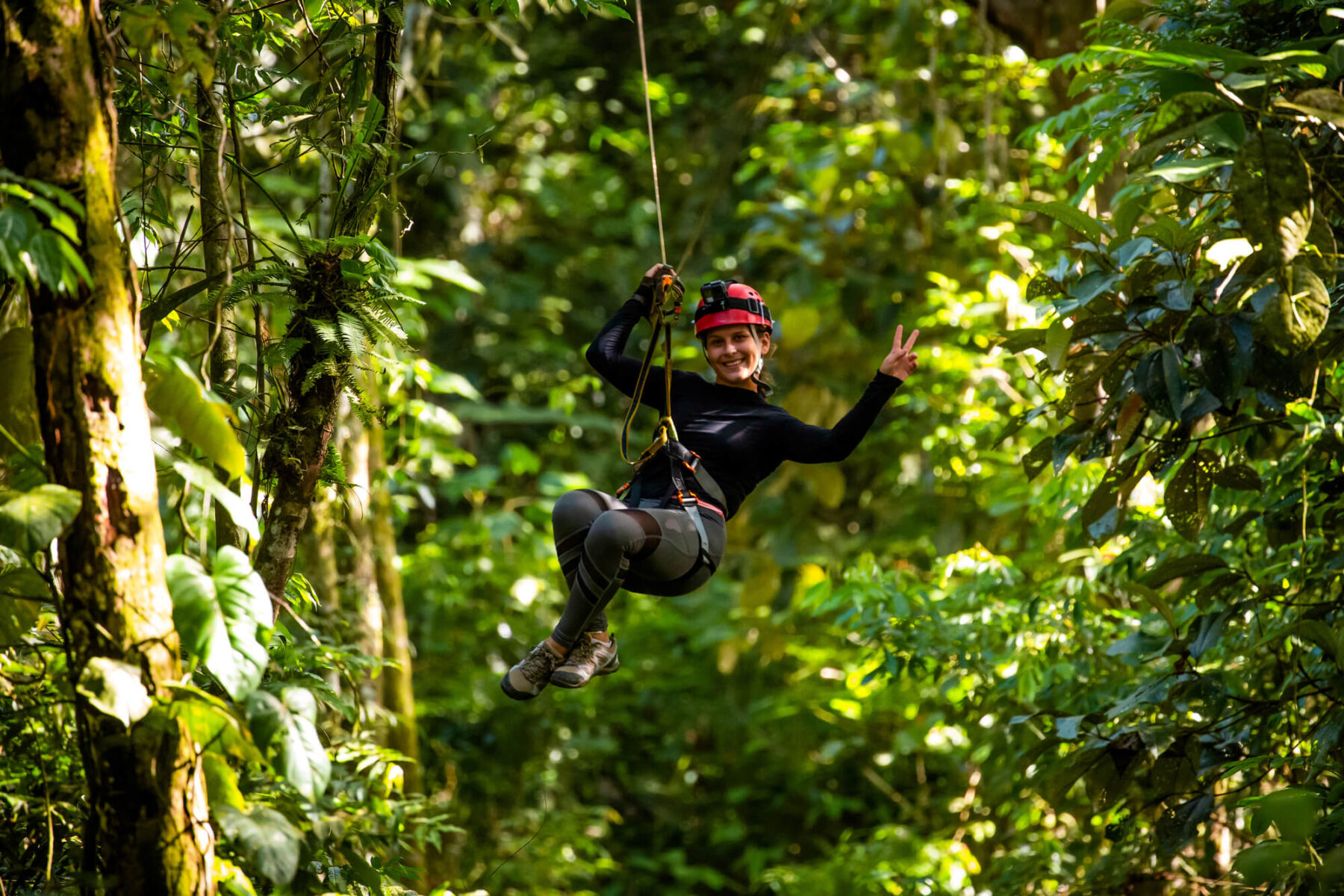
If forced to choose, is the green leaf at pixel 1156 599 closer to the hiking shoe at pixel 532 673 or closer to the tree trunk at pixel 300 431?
the hiking shoe at pixel 532 673

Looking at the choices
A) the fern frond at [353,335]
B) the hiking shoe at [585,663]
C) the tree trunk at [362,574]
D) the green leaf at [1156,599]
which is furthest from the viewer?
the tree trunk at [362,574]

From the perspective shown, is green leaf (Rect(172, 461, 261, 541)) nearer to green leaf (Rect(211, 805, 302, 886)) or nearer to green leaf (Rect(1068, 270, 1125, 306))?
green leaf (Rect(211, 805, 302, 886))

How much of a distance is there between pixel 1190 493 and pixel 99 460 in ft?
8.32

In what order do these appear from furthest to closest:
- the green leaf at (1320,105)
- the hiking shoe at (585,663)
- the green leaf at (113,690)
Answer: the hiking shoe at (585,663)
the green leaf at (1320,105)
the green leaf at (113,690)

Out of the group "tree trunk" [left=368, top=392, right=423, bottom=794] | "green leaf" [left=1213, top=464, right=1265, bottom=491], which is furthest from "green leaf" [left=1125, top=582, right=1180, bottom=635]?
"tree trunk" [left=368, top=392, right=423, bottom=794]

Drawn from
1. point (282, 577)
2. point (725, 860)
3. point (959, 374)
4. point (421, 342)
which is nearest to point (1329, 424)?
point (282, 577)

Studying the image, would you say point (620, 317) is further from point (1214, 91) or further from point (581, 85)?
point (581, 85)

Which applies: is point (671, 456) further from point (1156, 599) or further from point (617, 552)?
point (1156, 599)

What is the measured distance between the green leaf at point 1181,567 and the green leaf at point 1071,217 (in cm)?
93

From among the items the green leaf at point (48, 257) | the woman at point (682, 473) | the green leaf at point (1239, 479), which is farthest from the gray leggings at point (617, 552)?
the green leaf at point (48, 257)

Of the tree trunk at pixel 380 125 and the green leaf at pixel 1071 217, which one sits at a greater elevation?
the tree trunk at pixel 380 125

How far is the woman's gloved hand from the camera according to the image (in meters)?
3.26

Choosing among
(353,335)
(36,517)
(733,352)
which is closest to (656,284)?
(733,352)

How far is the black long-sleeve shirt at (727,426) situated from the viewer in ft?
10.7
